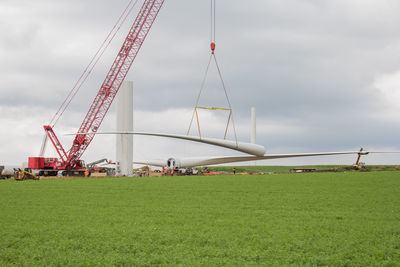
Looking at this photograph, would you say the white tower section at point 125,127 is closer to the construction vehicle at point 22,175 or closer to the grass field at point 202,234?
the construction vehicle at point 22,175

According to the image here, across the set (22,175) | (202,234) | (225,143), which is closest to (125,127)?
(22,175)

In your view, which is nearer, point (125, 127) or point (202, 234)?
point (202, 234)

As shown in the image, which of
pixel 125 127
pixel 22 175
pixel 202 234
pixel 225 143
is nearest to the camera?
pixel 202 234

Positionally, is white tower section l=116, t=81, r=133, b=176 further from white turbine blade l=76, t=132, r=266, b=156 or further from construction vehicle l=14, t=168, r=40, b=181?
white turbine blade l=76, t=132, r=266, b=156

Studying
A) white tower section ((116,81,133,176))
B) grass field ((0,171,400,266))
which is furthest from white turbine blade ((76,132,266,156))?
white tower section ((116,81,133,176))

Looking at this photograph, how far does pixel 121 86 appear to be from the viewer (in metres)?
53.3

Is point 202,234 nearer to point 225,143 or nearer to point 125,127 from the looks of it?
point 225,143

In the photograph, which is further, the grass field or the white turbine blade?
the white turbine blade

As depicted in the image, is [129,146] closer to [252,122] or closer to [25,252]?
[252,122]

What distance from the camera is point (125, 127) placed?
5241 cm

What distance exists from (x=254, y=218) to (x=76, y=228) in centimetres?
456

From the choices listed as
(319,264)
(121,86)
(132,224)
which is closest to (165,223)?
(132,224)

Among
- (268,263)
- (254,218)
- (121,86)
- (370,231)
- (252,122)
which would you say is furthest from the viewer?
(121,86)

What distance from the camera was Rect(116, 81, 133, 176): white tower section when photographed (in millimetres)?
50969
